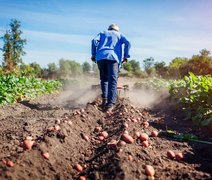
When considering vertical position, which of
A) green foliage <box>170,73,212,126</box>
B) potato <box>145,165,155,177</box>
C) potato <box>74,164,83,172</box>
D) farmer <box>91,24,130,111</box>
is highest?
farmer <box>91,24,130,111</box>

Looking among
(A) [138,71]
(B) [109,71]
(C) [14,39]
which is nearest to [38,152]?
(B) [109,71]

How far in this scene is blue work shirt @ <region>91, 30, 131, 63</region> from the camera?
727 centimetres

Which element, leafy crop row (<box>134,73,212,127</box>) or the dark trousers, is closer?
leafy crop row (<box>134,73,212,127</box>)

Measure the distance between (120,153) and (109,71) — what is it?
4.27 metres

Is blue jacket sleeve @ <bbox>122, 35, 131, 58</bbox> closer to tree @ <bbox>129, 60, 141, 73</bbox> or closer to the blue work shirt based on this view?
the blue work shirt

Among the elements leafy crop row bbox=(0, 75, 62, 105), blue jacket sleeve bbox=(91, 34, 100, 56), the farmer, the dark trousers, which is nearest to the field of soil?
the dark trousers

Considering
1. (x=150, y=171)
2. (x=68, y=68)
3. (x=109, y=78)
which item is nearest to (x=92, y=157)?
(x=150, y=171)

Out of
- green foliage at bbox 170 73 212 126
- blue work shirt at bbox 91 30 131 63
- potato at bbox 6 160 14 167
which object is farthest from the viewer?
blue work shirt at bbox 91 30 131 63

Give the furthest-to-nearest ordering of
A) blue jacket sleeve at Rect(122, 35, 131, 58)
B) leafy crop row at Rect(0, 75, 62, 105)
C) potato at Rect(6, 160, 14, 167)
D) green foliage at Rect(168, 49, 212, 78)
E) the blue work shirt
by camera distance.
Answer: green foliage at Rect(168, 49, 212, 78) < leafy crop row at Rect(0, 75, 62, 105) < blue jacket sleeve at Rect(122, 35, 131, 58) < the blue work shirt < potato at Rect(6, 160, 14, 167)

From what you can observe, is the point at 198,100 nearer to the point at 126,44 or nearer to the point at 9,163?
the point at 126,44

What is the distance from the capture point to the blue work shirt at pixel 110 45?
7.27 metres

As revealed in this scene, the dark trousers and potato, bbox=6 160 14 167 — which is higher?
the dark trousers

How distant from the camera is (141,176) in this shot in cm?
271

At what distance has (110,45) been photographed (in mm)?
7344
